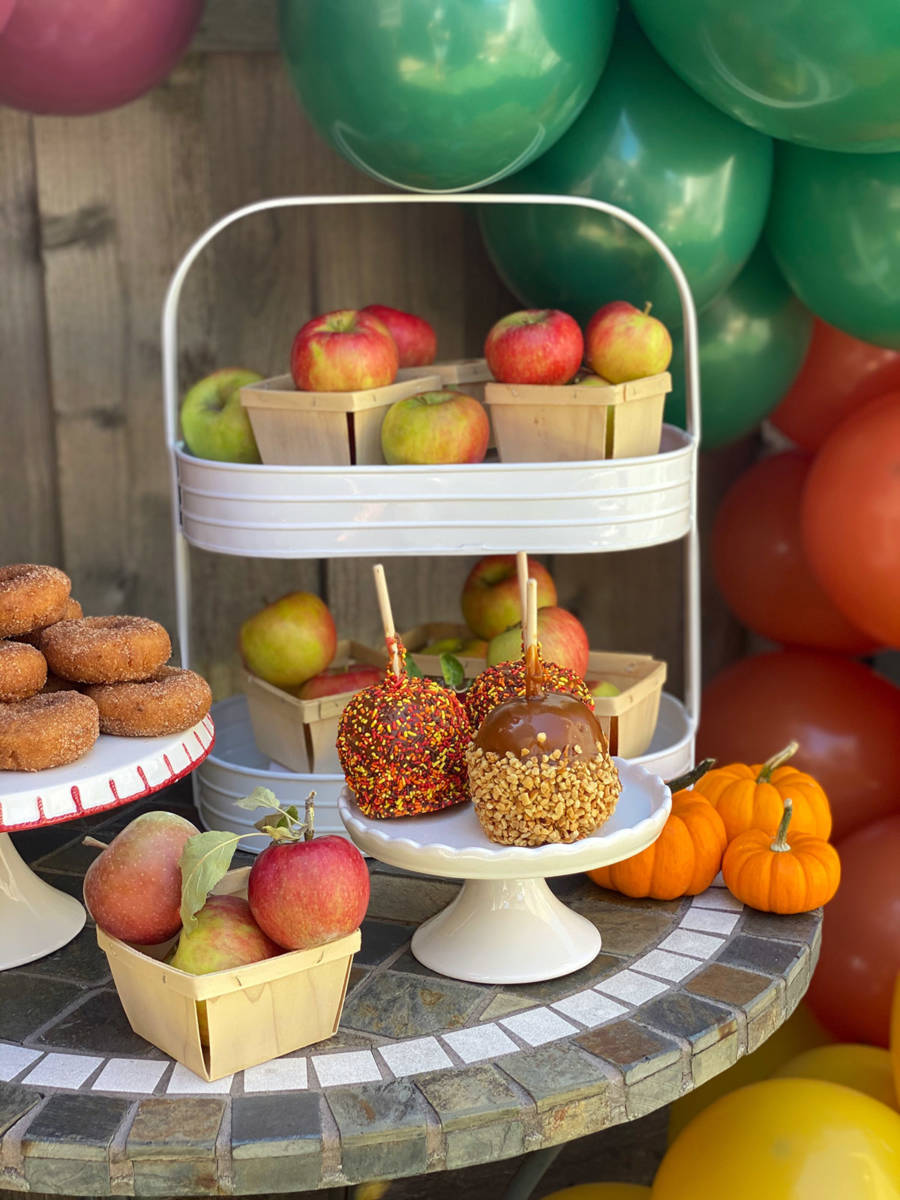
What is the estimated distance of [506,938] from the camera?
1.10m

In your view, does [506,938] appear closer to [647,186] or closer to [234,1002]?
[234,1002]

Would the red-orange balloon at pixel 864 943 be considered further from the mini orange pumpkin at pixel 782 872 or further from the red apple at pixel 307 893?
the red apple at pixel 307 893

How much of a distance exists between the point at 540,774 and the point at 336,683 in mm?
451

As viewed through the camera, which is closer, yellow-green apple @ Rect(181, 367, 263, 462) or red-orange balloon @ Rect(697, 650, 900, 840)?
yellow-green apple @ Rect(181, 367, 263, 462)

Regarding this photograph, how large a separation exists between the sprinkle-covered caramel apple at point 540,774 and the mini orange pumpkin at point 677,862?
206mm

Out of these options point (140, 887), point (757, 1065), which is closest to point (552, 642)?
point (140, 887)

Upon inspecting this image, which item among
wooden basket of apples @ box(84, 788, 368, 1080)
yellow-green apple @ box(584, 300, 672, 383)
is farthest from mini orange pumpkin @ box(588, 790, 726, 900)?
yellow-green apple @ box(584, 300, 672, 383)

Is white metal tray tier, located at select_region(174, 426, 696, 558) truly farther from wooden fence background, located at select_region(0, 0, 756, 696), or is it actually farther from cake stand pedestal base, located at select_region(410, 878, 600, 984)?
wooden fence background, located at select_region(0, 0, 756, 696)

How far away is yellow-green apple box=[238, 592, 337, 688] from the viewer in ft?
4.60

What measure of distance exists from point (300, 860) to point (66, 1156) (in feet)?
0.80

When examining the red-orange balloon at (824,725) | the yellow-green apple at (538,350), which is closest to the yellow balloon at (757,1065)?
the red-orange balloon at (824,725)

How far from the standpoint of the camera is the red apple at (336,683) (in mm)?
1387

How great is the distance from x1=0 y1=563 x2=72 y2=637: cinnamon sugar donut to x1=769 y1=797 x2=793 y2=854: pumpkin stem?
674mm

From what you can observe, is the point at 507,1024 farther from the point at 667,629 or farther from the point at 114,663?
the point at 667,629
